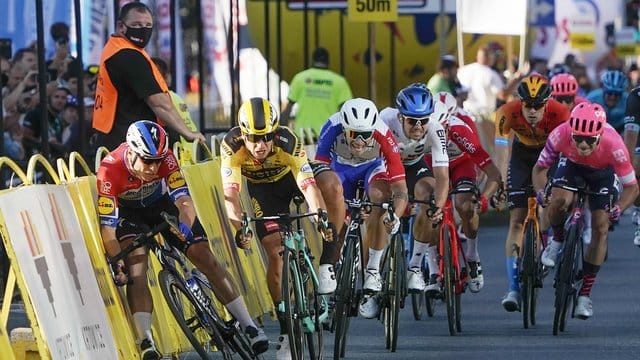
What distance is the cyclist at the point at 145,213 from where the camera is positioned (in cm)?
1073

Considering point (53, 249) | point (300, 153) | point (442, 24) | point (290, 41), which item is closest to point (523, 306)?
point (300, 153)

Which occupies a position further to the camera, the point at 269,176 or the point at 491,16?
the point at 491,16

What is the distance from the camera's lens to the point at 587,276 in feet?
45.1

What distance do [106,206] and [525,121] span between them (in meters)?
5.03

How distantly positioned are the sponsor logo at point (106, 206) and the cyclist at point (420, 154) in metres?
3.06

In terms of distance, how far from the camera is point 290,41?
120 ft

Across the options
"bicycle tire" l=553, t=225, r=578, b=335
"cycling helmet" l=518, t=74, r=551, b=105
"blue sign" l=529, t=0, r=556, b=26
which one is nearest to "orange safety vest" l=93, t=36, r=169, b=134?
"cycling helmet" l=518, t=74, r=551, b=105

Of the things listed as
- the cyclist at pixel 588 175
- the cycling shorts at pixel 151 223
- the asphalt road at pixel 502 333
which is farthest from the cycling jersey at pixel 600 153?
the cycling shorts at pixel 151 223

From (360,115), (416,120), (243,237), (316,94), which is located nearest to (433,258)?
(416,120)

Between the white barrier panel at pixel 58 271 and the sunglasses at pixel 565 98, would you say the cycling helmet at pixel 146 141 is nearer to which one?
the white barrier panel at pixel 58 271

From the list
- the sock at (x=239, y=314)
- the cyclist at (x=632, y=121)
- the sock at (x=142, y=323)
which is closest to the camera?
the sock at (x=142, y=323)

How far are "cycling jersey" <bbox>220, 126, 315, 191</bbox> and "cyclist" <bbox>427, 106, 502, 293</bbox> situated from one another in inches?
116

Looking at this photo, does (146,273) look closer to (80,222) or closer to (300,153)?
(80,222)

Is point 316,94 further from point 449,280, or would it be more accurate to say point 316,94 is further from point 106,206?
point 106,206
